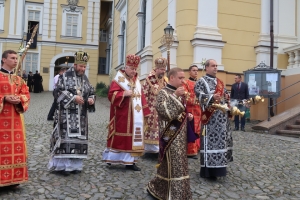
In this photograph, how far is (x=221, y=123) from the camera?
4965 millimetres

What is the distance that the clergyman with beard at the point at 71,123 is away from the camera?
497 cm

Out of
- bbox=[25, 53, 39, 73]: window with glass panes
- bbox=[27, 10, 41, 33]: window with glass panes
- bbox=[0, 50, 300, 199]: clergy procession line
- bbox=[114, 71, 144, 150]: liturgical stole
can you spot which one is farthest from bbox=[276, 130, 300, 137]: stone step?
bbox=[27, 10, 41, 33]: window with glass panes

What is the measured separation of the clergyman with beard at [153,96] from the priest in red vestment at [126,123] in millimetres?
693

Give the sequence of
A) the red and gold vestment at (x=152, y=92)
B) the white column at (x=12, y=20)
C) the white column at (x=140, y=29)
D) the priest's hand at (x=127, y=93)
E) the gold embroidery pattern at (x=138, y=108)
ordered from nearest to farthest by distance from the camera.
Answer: the priest's hand at (x=127, y=93) → the gold embroidery pattern at (x=138, y=108) → the red and gold vestment at (x=152, y=92) → the white column at (x=140, y=29) → the white column at (x=12, y=20)

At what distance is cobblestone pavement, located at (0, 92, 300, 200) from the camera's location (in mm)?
4223

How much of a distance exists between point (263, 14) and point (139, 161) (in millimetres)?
8480

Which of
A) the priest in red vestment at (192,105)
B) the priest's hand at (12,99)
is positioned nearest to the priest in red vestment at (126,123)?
the priest in red vestment at (192,105)

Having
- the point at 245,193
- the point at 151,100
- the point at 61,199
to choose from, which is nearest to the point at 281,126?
the point at 151,100

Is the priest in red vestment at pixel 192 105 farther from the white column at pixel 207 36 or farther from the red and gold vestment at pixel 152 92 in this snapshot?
the white column at pixel 207 36

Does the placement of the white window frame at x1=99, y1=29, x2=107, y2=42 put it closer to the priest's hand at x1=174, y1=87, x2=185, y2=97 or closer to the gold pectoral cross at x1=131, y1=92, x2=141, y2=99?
the gold pectoral cross at x1=131, y1=92, x2=141, y2=99

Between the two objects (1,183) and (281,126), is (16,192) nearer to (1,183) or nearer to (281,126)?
(1,183)

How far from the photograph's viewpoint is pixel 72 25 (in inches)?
1094

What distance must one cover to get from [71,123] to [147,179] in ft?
4.54

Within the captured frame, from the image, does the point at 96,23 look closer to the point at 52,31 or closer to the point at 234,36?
the point at 52,31
